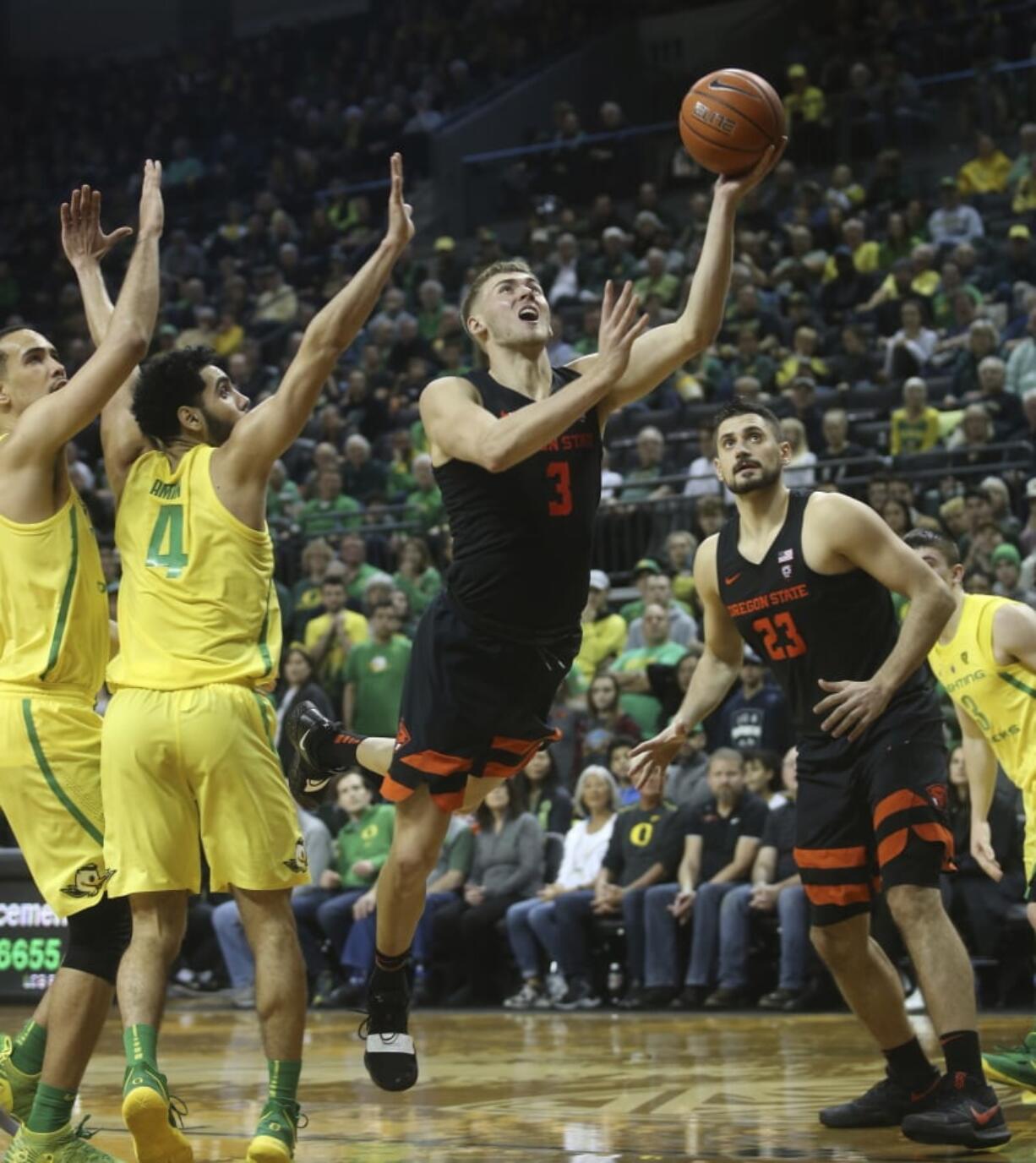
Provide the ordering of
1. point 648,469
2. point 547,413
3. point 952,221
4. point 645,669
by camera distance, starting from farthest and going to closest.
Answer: point 952,221 → point 648,469 → point 645,669 → point 547,413

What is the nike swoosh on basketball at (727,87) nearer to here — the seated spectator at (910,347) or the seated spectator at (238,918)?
the seated spectator at (238,918)

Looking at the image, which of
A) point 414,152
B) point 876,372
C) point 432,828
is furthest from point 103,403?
point 414,152

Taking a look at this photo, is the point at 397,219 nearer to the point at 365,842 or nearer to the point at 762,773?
the point at 762,773

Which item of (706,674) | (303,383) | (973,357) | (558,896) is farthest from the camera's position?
(973,357)

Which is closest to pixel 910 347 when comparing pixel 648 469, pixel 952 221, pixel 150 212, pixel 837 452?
pixel 837 452

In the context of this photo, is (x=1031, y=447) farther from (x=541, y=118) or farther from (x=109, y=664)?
(x=541, y=118)

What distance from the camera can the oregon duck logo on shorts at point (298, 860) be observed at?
498 cm

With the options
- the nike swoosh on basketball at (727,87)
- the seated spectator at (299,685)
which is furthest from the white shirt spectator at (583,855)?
the nike swoosh on basketball at (727,87)

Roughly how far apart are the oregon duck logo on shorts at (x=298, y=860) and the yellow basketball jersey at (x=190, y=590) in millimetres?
471

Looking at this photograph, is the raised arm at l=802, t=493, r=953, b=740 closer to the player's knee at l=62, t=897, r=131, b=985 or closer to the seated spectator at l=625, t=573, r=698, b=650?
the player's knee at l=62, t=897, r=131, b=985

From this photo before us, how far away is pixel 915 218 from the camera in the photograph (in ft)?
54.4

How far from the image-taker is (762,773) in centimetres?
1098

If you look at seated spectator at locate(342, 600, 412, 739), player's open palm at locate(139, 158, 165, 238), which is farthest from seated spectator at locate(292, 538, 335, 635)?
player's open palm at locate(139, 158, 165, 238)

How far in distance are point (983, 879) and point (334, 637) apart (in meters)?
5.32
